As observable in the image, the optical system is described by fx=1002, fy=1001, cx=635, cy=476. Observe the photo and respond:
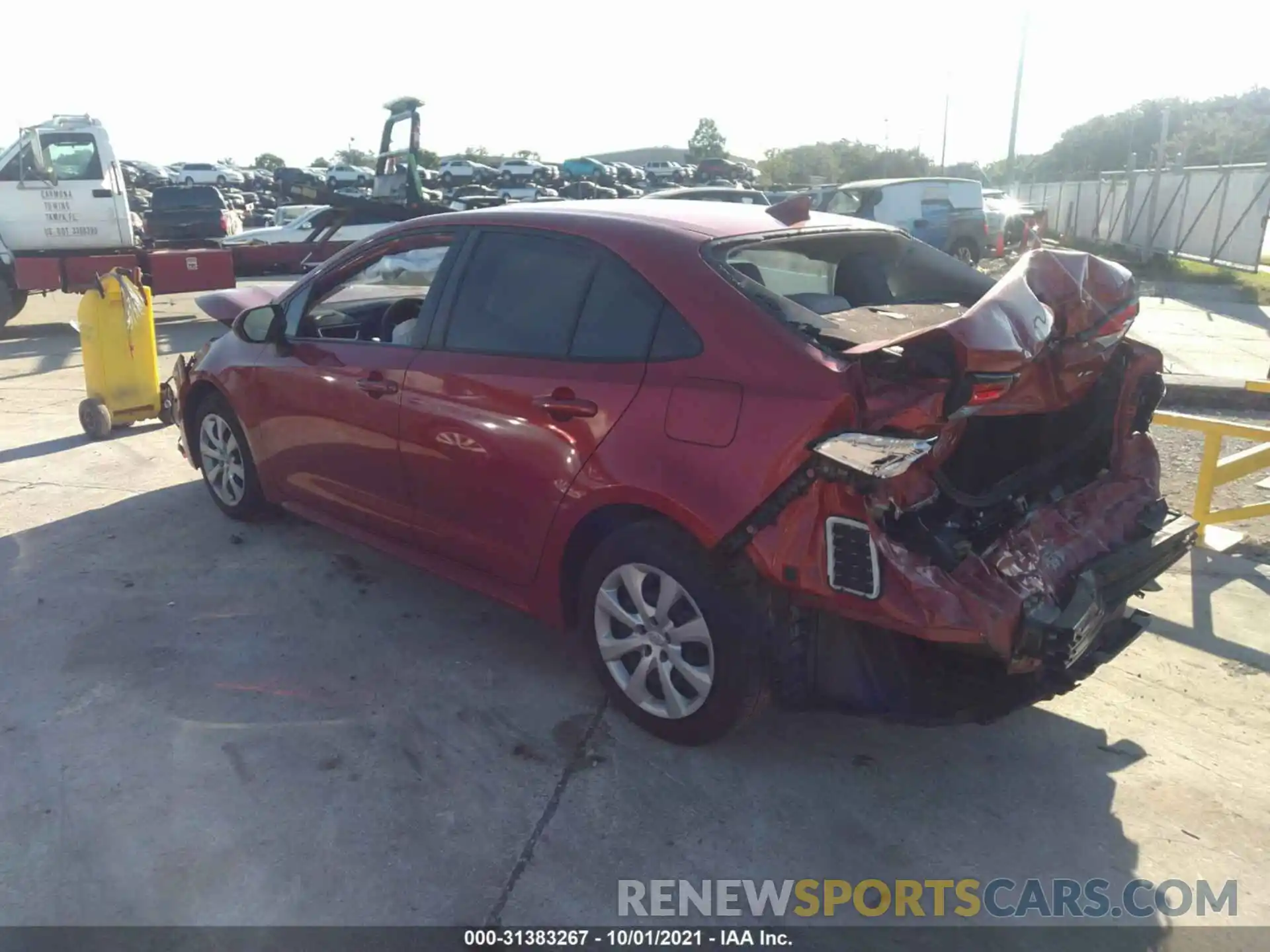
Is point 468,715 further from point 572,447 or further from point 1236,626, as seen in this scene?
point 1236,626

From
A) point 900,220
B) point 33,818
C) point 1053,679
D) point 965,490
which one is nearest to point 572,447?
point 965,490

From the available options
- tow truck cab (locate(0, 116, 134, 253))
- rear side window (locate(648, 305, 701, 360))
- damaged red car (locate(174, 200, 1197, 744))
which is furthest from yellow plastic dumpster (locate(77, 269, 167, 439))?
tow truck cab (locate(0, 116, 134, 253))

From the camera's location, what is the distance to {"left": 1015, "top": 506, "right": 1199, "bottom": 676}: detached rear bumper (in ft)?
9.41

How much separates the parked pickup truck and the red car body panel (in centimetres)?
1500

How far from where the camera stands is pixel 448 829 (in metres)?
3.03

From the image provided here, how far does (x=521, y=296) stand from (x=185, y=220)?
16661 millimetres

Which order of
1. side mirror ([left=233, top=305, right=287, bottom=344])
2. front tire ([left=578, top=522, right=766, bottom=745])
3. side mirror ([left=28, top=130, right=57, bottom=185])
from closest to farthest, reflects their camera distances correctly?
front tire ([left=578, top=522, right=766, bottom=745]), side mirror ([left=233, top=305, right=287, bottom=344]), side mirror ([left=28, top=130, right=57, bottom=185])

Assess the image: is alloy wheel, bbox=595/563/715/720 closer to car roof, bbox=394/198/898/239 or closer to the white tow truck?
car roof, bbox=394/198/898/239

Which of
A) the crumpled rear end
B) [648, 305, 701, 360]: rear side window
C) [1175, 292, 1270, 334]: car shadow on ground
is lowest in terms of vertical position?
[1175, 292, 1270, 334]: car shadow on ground

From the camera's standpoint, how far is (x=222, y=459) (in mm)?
5449

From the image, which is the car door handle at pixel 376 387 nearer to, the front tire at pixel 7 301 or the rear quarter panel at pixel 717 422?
the rear quarter panel at pixel 717 422

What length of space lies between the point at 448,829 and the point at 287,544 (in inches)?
105

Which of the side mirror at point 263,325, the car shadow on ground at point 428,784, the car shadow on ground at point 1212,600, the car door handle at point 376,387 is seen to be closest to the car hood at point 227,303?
the side mirror at point 263,325

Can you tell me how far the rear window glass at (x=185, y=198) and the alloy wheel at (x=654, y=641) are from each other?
1825 cm
